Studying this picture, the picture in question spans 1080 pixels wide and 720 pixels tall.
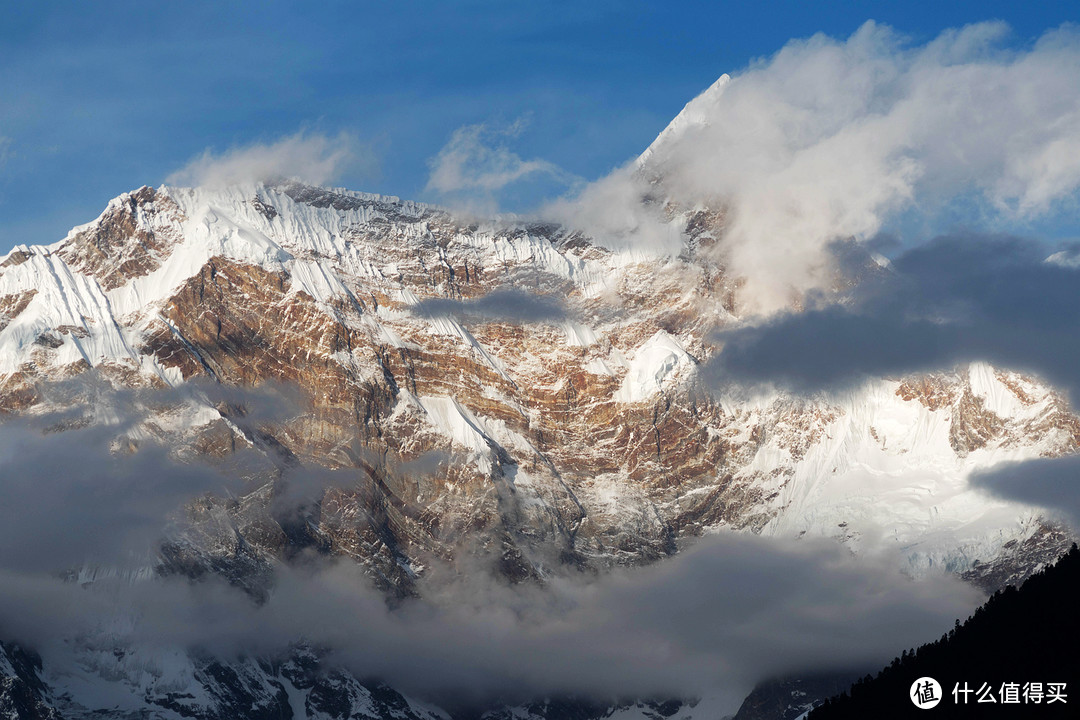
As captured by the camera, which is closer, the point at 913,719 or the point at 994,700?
the point at 994,700

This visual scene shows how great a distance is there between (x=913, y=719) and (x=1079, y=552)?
2883cm

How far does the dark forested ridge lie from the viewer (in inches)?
5704

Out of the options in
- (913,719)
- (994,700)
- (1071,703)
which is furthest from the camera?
(913,719)

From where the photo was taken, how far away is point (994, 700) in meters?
149

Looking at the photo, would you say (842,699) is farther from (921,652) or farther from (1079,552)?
(1079,552)

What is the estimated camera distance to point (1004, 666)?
15725 centimetres

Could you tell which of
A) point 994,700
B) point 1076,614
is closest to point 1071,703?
point 994,700

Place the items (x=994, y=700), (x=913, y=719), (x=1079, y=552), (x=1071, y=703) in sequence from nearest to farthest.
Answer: (x=1071, y=703), (x=994, y=700), (x=913, y=719), (x=1079, y=552)

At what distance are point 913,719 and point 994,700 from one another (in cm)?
1249

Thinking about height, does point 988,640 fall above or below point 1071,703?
above

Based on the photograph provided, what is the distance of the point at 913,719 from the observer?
159875 mm

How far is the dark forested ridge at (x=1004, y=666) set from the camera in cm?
14488

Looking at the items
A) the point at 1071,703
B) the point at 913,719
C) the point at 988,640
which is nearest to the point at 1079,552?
the point at 988,640

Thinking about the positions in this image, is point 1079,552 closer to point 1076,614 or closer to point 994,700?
point 1076,614
